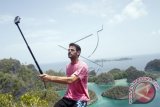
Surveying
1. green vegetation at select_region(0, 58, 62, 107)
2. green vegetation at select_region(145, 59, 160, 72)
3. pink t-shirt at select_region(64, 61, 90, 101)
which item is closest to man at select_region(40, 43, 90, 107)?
pink t-shirt at select_region(64, 61, 90, 101)

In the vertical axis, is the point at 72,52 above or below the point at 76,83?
above

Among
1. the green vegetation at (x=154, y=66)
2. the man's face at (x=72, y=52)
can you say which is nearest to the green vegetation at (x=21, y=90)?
the man's face at (x=72, y=52)

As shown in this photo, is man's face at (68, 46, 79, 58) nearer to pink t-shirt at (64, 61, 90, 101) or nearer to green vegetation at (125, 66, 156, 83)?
pink t-shirt at (64, 61, 90, 101)

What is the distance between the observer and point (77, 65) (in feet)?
15.6

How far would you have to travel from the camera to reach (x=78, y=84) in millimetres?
4727

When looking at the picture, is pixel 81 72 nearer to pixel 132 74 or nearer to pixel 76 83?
pixel 76 83

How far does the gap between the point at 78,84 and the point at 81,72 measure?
0.20 m

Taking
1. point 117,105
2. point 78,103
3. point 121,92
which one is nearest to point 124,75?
point 121,92

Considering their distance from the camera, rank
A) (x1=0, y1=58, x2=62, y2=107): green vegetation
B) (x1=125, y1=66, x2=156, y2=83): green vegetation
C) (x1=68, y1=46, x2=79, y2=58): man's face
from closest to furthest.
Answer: (x1=68, y1=46, x2=79, y2=58): man's face → (x1=0, y1=58, x2=62, y2=107): green vegetation → (x1=125, y1=66, x2=156, y2=83): green vegetation

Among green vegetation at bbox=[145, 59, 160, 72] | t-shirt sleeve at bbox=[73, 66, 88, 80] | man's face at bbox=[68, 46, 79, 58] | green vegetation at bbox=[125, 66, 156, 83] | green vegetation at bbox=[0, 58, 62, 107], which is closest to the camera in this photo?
t-shirt sleeve at bbox=[73, 66, 88, 80]

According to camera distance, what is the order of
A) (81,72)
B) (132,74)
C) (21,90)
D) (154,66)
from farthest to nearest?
(154,66) < (132,74) < (21,90) < (81,72)

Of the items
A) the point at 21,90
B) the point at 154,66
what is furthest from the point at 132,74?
the point at 21,90

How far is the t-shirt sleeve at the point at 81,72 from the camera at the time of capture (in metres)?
4.65

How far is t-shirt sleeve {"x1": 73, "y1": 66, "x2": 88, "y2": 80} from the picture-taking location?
183 inches
